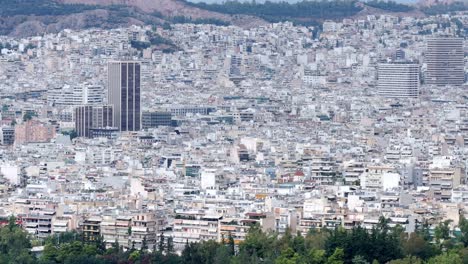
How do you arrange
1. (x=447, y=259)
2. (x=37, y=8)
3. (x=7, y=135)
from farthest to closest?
(x=37, y=8), (x=7, y=135), (x=447, y=259)

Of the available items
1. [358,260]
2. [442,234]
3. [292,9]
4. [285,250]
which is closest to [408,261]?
[358,260]

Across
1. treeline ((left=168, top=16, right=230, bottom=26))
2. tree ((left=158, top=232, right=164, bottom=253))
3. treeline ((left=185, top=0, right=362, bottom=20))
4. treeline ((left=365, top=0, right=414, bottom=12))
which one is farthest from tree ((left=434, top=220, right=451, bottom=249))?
treeline ((left=365, top=0, right=414, bottom=12))

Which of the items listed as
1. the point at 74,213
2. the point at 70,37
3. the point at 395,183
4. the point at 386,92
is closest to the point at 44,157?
the point at 395,183

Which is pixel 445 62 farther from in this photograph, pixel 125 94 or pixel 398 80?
pixel 125 94

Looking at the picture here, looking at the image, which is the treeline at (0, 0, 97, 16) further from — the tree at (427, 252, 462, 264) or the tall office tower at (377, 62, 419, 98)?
the tree at (427, 252, 462, 264)

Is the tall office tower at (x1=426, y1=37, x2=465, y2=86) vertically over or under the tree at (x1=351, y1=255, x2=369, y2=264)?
under

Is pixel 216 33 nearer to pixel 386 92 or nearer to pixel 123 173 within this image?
pixel 386 92

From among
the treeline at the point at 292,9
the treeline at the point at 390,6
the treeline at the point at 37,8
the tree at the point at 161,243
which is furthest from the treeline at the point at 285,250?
the treeline at the point at 390,6

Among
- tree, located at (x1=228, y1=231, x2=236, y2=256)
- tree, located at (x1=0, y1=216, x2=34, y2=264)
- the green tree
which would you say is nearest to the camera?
the green tree
